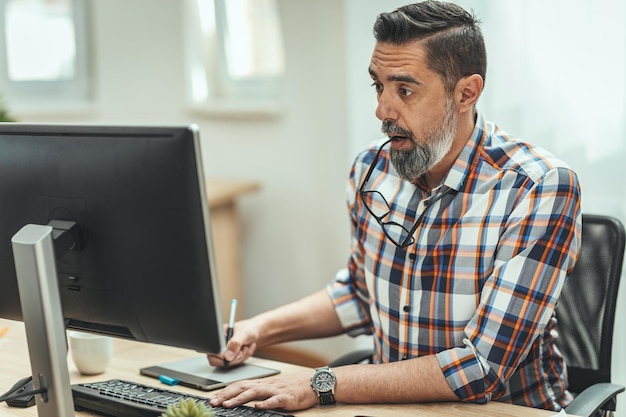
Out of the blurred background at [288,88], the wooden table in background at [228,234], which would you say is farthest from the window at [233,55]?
the wooden table in background at [228,234]

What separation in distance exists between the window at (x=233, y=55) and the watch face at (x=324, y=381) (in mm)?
2413

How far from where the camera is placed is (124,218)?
4.42 ft

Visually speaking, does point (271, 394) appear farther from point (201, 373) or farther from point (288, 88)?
point (288, 88)

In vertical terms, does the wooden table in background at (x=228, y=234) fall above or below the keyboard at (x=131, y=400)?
below

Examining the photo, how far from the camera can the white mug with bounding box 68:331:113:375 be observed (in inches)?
69.2

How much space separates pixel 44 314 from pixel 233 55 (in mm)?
2988

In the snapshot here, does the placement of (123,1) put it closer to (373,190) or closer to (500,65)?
(500,65)

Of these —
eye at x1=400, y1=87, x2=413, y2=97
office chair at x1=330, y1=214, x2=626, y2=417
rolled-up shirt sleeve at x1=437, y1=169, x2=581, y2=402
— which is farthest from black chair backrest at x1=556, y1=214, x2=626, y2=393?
eye at x1=400, y1=87, x2=413, y2=97

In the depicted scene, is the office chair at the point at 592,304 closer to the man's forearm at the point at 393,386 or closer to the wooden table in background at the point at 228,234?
the man's forearm at the point at 393,386

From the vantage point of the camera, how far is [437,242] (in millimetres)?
1806

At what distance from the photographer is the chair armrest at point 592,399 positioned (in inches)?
66.4

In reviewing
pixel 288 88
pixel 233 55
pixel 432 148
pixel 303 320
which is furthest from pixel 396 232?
pixel 233 55

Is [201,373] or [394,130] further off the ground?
[394,130]

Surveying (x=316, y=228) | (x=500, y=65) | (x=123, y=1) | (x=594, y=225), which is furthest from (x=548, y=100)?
(x=123, y=1)
